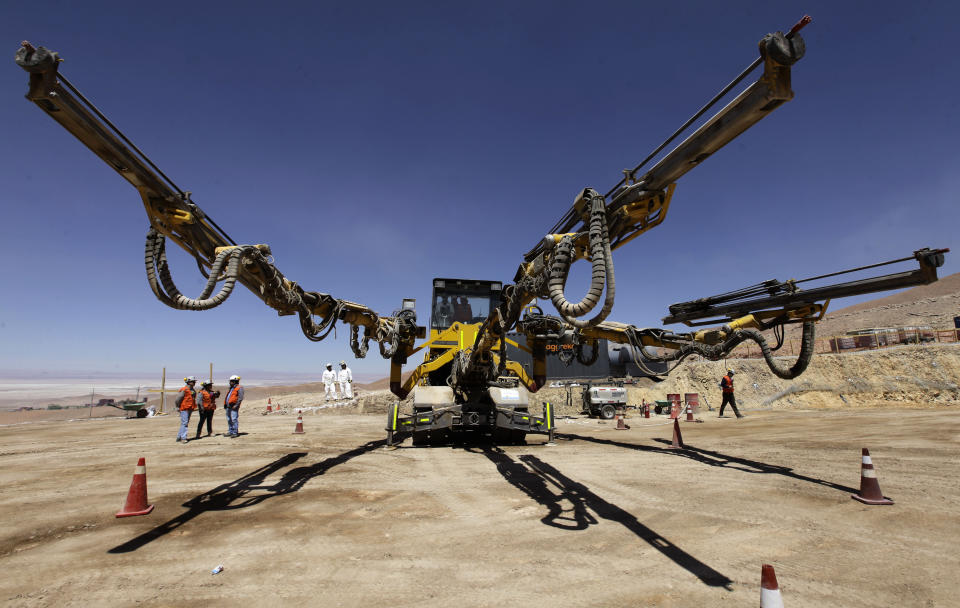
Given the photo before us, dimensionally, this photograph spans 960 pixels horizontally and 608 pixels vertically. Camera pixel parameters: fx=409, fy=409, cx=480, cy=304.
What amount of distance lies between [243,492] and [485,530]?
408 cm

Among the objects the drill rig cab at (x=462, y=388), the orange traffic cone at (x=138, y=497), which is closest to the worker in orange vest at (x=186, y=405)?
the drill rig cab at (x=462, y=388)

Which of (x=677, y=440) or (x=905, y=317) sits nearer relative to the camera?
(x=677, y=440)

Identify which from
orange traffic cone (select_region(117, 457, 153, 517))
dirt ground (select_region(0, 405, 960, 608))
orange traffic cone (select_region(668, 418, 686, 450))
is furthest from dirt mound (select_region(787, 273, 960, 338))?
orange traffic cone (select_region(117, 457, 153, 517))

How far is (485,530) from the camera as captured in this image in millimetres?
4758

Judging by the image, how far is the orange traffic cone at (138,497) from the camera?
207 inches

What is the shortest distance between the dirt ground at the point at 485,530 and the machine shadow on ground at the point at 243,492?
0.05 meters

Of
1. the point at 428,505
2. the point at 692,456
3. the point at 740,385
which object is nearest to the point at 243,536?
the point at 428,505

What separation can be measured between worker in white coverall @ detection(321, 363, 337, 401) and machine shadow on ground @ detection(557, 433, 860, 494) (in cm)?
1678

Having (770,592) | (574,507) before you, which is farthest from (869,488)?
(770,592)

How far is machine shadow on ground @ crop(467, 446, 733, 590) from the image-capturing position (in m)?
3.81

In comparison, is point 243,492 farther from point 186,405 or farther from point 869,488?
point 869,488

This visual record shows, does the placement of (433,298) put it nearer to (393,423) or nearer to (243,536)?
(393,423)

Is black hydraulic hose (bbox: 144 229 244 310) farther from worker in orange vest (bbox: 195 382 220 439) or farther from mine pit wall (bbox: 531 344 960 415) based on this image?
mine pit wall (bbox: 531 344 960 415)

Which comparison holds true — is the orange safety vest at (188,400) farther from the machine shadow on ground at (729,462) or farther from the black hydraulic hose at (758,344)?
the black hydraulic hose at (758,344)
